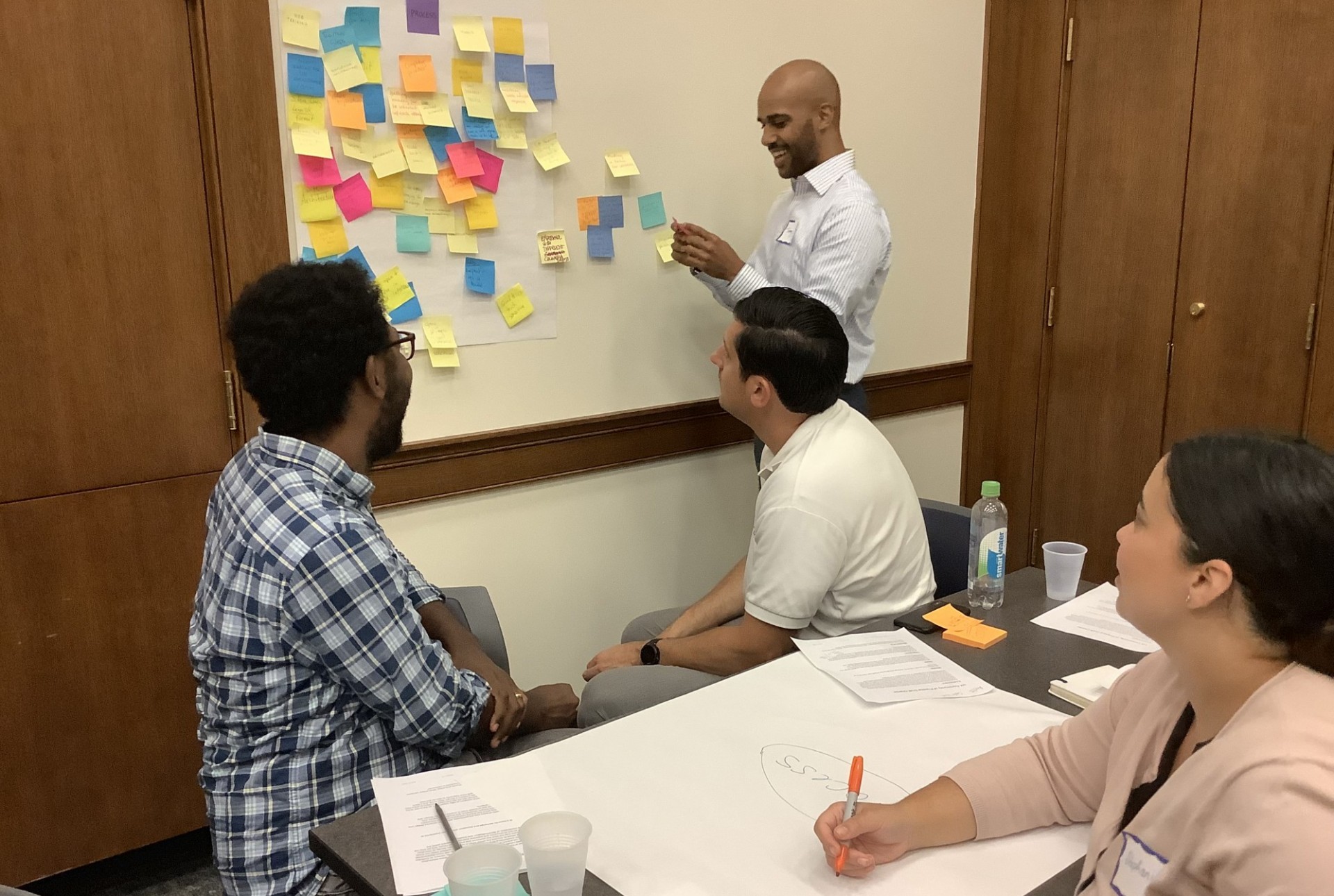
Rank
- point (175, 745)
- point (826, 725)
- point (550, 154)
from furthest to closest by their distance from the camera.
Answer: point (550, 154) < point (175, 745) < point (826, 725)

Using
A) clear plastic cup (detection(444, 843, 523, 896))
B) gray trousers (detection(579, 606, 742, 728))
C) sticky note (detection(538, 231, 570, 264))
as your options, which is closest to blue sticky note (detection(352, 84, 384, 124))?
sticky note (detection(538, 231, 570, 264))

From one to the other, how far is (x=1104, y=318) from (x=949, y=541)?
5.71 ft

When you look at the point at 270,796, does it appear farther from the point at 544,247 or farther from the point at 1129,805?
the point at 544,247

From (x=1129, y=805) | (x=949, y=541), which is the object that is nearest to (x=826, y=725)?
(x=1129, y=805)

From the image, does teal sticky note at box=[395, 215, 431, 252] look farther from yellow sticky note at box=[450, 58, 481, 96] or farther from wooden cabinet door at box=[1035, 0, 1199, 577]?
wooden cabinet door at box=[1035, 0, 1199, 577]

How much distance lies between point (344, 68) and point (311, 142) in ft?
0.61

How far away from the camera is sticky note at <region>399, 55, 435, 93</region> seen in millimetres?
2322

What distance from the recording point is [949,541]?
7.14 feet

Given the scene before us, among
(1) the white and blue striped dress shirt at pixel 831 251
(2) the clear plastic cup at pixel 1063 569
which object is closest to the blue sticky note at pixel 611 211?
(1) the white and blue striped dress shirt at pixel 831 251

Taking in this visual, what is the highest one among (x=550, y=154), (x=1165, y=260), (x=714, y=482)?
(x=550, y=154)

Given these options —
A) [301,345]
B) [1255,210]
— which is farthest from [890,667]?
[1255,210]

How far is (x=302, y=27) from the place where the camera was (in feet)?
7.16

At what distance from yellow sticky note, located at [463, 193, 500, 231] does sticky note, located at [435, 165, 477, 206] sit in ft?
0.08

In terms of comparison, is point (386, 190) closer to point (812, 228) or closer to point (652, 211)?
point (652, 211)
